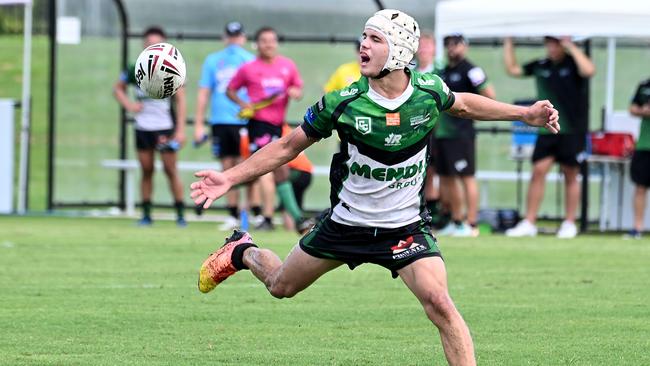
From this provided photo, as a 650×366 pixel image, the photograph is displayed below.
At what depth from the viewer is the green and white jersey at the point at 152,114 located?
17625 mm

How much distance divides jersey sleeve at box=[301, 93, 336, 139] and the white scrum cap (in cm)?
33

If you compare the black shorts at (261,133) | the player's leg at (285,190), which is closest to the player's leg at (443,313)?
the player's leg at (285,190)

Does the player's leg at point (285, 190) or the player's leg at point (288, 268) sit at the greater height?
the player's leg at point (288, 268)

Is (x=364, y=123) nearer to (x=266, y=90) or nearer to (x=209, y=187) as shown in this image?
(x=209, y=187)

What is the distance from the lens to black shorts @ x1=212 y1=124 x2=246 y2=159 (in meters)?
17.8

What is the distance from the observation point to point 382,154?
6910 mm

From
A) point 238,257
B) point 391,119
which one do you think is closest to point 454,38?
point 238,257

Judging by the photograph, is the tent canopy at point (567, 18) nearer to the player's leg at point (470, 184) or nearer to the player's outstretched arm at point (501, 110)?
the player's leg at point (470, 184)

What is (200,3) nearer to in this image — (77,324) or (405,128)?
(77,324)

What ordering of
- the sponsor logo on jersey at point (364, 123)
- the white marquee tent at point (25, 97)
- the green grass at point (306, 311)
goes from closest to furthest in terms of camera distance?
the sponsor logo on jersey at point (364, 123) → the green grass at point (306, 311) → the white marquee tent at point (25, 97)

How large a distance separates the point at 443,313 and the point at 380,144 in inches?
36.1

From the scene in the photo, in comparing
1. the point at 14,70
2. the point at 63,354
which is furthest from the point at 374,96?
the point at 14,70

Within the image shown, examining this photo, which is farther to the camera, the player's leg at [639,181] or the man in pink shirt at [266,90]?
the player's leg at [639,181]

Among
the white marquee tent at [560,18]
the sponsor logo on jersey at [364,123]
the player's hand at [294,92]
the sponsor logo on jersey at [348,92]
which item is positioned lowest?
the player's hand at [294,92]
